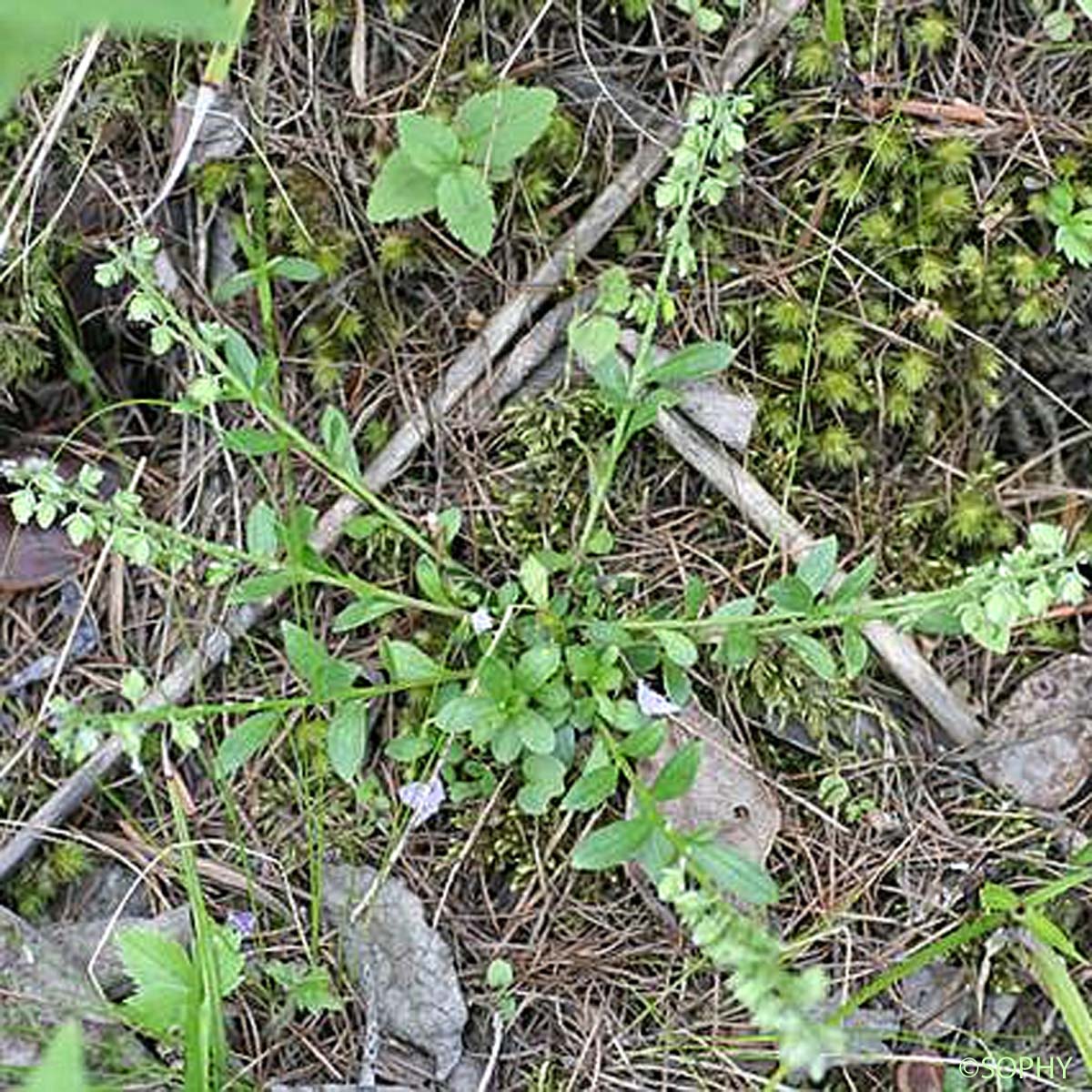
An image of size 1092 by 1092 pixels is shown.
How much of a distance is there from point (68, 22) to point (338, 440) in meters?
1.44

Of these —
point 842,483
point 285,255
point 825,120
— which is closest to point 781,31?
point 825,120

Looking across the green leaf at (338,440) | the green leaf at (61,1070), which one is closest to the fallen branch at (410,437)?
the green leaf at (338,440)

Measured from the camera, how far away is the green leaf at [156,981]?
2387mm

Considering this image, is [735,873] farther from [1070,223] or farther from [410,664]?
[1070,223]

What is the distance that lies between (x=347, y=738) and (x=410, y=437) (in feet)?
1.83

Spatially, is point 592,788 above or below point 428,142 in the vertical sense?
below

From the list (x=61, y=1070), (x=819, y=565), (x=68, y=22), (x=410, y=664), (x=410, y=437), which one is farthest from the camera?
(x=410, y=437)

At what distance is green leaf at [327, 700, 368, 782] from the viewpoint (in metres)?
2.43

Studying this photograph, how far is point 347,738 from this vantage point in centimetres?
244

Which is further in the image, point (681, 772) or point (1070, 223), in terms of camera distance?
point (1070, 223)

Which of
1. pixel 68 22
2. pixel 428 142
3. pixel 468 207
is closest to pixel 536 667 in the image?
pixel 468 207

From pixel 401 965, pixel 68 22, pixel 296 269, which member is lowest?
pixel 401 965

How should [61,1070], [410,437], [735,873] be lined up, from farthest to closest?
1. [410,437]
2. [735,873]
3. [61,1070]

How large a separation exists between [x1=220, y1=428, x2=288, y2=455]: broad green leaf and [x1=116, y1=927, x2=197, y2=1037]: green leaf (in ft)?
2.62
